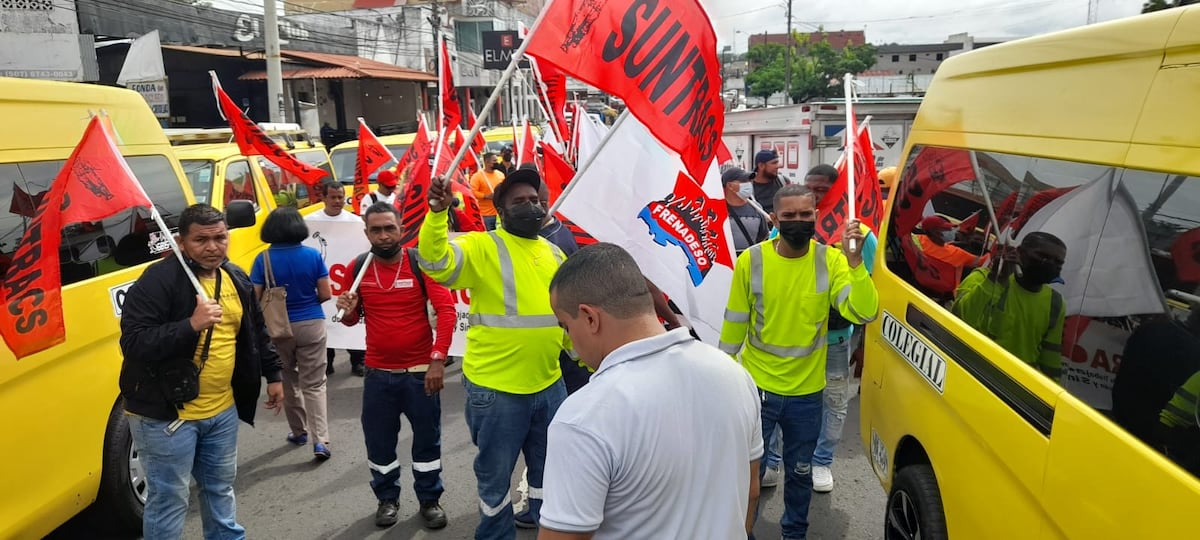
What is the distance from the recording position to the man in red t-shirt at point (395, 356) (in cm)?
404

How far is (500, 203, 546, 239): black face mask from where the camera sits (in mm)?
3369

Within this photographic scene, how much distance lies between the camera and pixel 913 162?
138 inches

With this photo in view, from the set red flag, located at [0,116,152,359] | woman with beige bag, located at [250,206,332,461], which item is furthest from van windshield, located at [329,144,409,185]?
red flag, located at [0,116,152,359]

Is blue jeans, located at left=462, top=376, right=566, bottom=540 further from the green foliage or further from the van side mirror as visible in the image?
the green foliage

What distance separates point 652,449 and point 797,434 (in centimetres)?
215

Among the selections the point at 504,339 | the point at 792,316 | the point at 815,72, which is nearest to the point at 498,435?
the point at 504,339

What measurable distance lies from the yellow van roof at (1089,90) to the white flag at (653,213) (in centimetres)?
144

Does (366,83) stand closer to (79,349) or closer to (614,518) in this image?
(79,349)

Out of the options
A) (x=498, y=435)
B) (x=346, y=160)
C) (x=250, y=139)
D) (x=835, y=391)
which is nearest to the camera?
(x=498, y=435)

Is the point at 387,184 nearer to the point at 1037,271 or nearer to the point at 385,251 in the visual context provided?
the point at 385,251

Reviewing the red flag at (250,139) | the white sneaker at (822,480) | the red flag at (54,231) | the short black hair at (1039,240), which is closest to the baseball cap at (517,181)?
the red flag at (54,231)

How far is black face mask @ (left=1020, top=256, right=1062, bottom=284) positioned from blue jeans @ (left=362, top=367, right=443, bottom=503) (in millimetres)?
2861

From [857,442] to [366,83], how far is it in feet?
90.1

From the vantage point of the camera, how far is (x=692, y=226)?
4172mm
